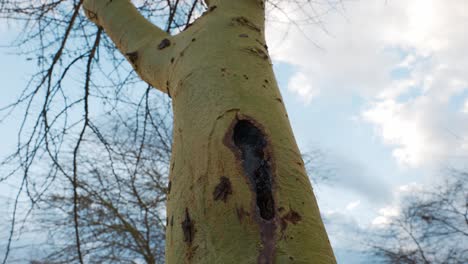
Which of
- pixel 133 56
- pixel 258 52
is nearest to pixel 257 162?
pixel 258 52

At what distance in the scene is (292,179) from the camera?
80cm

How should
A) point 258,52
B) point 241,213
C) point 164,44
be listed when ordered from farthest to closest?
point 164,44
point 258,52
point 241,213

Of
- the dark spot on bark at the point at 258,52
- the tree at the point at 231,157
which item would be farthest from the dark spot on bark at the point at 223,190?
the dark spot on bark at the point at 258,52

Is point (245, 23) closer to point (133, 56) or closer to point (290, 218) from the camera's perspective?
point (133, 56)

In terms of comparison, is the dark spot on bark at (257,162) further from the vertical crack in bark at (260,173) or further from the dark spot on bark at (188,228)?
the dark spot on bark at (188,228)

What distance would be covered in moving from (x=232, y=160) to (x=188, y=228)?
16cm

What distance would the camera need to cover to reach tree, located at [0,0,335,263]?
2.24 ft

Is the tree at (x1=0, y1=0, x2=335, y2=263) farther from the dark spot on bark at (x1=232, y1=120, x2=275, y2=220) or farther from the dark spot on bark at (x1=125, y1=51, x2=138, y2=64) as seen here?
the dark spot on bark at (x1=125, y1=51, x2=138, y2=64)

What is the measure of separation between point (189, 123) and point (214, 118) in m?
0.09

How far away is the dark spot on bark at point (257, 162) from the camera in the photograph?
0.73 m

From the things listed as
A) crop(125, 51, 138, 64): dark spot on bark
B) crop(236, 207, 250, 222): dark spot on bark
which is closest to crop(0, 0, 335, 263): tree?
crop(236, 207, 250, 222): dark spot on bark

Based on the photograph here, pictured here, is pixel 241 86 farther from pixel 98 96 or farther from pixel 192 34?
pixel 98 96

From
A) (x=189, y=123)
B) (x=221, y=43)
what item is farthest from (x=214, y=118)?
(x=221, y=43)

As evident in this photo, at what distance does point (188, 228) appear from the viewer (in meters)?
0.75
